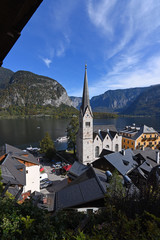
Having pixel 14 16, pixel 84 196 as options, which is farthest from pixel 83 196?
pixel 14 16

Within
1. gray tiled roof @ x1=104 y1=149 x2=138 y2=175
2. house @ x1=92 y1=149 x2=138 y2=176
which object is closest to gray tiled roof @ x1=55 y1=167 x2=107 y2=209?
house @ x1=92 y1=149 x2=138 y2=176

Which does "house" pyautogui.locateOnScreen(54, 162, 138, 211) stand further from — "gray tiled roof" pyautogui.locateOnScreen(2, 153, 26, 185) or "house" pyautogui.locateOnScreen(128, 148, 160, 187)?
"house" pyautogui.locateOnScreen(128, 148, 160, 187)

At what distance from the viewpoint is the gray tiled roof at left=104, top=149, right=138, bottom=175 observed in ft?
71.4

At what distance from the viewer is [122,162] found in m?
23.0

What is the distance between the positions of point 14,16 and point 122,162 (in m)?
24.5

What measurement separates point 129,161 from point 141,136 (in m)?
19.1

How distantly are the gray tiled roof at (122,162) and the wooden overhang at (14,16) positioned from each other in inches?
888

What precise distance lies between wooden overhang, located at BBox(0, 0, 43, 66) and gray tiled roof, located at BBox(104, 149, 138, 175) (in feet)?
74.0

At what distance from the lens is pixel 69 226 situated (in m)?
5.33

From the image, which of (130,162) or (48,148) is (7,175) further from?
(48,148)

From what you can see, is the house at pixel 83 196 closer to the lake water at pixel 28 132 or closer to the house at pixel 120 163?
the house at pixel 120 163

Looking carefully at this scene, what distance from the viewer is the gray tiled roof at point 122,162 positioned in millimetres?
21775

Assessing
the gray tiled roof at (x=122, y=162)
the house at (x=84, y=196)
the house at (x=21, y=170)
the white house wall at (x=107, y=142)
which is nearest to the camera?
the house at (x=84, y=196)

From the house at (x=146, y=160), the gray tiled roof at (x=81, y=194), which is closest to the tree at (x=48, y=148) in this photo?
the house at (x=146, y=160)
